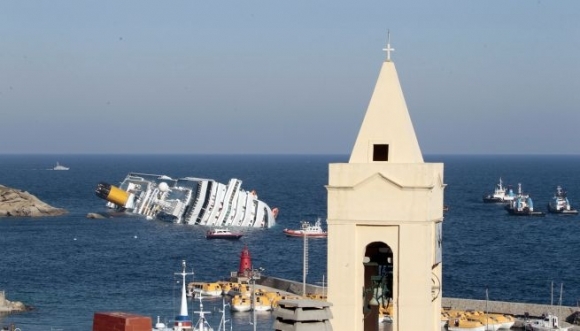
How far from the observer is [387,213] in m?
14.8

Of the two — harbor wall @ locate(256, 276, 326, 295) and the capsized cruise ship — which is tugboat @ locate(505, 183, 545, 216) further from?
harbor wall @ locate(256, 276, 326, 295)

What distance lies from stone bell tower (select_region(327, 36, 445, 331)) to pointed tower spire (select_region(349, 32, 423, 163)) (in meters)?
0.01

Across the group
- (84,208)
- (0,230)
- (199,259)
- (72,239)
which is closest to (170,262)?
(199,259)

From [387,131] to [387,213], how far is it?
2.82 ft

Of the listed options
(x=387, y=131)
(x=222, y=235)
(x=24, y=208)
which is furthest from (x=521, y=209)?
(x=387, y=131)

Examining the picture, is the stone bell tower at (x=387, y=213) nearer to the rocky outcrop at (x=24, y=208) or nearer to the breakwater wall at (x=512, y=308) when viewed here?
the breakwater wall at (x=512, y=308)

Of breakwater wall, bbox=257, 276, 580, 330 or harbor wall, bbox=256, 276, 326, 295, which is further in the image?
harbor wall, bbox=256, 276, 326, 295

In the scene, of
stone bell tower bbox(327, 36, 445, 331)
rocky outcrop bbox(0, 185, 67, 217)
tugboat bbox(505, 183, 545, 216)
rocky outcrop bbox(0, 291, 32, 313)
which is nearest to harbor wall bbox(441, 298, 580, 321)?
rocky outcrop bbox(0, 291, 32, 313)

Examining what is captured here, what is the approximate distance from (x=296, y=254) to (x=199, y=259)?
24.5 ft

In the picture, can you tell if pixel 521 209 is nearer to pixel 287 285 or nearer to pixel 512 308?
pixel 287 285

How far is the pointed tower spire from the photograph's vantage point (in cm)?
1481

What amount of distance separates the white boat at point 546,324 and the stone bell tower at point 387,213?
4741 cm

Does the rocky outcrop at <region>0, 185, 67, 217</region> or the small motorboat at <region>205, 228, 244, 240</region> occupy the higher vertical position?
the rocky outcrop at <region>0, 185, 67, 217</region>

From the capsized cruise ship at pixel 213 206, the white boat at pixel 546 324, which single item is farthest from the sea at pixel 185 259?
the white boat at pixel 546 324
